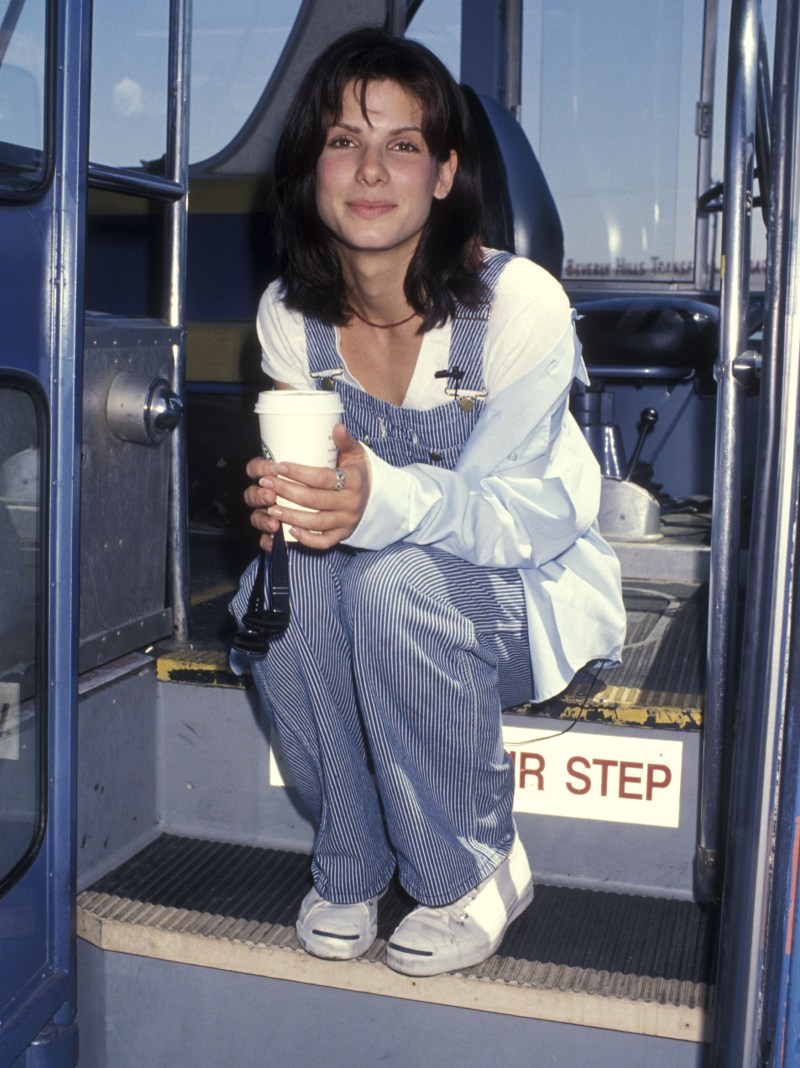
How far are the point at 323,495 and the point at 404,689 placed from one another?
0.28 m

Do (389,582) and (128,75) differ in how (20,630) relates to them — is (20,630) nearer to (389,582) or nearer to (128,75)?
(389,582)

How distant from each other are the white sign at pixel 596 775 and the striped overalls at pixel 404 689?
10 cm

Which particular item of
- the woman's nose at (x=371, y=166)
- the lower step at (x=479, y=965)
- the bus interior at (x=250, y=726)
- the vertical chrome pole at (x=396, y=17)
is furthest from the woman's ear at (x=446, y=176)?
the vertical chrome pole at (x=396, y=17)

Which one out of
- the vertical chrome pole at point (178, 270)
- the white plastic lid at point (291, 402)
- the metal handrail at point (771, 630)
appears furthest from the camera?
the vertical chrome pole at point (178, 270)

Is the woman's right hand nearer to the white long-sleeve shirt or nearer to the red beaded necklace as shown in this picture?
the white long-sleeve shirt

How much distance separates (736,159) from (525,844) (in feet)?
3.22

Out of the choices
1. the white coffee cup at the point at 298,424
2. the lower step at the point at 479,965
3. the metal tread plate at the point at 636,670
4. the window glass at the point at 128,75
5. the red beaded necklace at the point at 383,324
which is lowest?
the lower step at the point at 479,965

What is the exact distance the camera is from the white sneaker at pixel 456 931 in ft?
4.95

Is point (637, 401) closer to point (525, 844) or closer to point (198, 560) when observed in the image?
point (198, 560)

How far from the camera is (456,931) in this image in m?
1.53

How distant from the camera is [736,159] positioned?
58.2 inches

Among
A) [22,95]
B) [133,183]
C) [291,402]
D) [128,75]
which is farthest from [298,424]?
[128,75]

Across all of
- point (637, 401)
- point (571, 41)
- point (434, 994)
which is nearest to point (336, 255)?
point (434, 994)

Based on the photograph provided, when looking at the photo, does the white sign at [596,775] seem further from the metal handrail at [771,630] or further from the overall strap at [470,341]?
the metal handrail at [771,630]
